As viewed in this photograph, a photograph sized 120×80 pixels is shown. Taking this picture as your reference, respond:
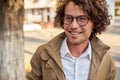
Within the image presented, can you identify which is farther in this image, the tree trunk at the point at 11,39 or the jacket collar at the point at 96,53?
the tree trunk at the point at 11,39

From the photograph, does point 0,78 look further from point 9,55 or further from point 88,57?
point 88,57

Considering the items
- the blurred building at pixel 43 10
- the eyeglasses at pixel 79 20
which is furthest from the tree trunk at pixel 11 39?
the blurred building at pixel 43 10

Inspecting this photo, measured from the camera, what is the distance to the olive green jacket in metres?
2.42

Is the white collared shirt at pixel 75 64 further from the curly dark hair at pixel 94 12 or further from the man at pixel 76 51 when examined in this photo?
the curly dark hair at pixel 94 12

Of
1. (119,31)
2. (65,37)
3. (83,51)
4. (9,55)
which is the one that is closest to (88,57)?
(83,51)

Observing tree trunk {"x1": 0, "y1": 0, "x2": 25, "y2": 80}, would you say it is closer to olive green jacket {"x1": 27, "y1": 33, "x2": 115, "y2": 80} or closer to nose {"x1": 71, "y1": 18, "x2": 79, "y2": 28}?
olive green jacket {"x1": 27, "y1": 33, "x2": 115, "y2": 80}

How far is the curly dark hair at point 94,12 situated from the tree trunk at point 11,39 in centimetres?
213

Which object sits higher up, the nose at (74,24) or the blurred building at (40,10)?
the nose at (74,24)

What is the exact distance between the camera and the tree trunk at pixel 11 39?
4688mm

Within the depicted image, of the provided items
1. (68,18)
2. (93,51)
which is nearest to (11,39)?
(93,51)

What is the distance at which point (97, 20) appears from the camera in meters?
2.52

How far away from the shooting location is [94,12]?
8.02 feet

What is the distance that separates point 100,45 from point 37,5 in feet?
54.3

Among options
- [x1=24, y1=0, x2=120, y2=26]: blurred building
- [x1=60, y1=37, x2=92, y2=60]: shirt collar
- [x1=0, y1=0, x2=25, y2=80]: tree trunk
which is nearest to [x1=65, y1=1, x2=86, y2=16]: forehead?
[x1=60, y1=37, x2=92, y2=60]: shirt collar
